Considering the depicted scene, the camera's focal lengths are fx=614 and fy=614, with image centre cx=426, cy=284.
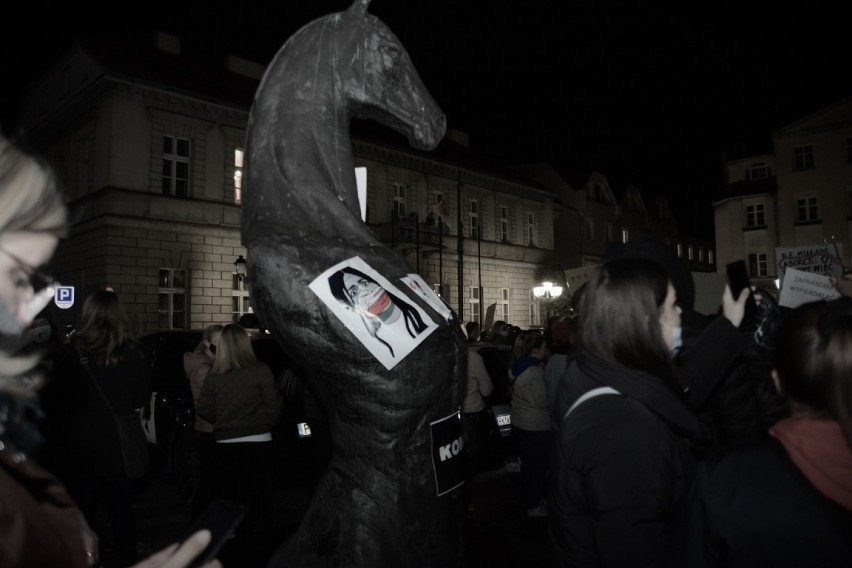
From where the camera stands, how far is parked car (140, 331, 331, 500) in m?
5.57

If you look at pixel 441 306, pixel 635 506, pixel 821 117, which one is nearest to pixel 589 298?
pixel 441 306

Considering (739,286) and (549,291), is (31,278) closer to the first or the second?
(739,286)

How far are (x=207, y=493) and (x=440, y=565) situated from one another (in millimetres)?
3374

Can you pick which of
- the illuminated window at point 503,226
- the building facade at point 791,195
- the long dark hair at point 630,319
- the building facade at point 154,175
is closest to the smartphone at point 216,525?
the long dark hair at point 630,319

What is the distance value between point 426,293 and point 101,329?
10.4ft

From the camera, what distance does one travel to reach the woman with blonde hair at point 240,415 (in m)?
4.75

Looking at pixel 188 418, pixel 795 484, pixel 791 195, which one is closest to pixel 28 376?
pixel 795 484

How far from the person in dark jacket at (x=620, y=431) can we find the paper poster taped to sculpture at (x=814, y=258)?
430 centimetres

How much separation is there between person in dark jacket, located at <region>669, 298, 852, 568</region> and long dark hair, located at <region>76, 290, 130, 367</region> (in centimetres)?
398

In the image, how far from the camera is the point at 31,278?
1104mm

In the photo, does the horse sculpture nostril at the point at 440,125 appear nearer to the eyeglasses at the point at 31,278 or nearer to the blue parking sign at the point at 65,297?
the eyeglasses at the point at 31,278

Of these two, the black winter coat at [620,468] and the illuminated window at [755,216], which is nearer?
the black winter coat at [620,468]

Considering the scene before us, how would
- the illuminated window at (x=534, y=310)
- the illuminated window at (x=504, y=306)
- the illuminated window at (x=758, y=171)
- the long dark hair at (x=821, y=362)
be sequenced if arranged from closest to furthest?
the long dark hair at (x=821, y=362)
the illuminated window at (x=504, y=306)
the illuminated window at (x=534, y=310)
the illuminated window at (x=758, y=171)

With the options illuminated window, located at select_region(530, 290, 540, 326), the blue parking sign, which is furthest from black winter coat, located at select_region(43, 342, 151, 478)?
illuminated window, located at select_region(530, 290, 540, 326)
